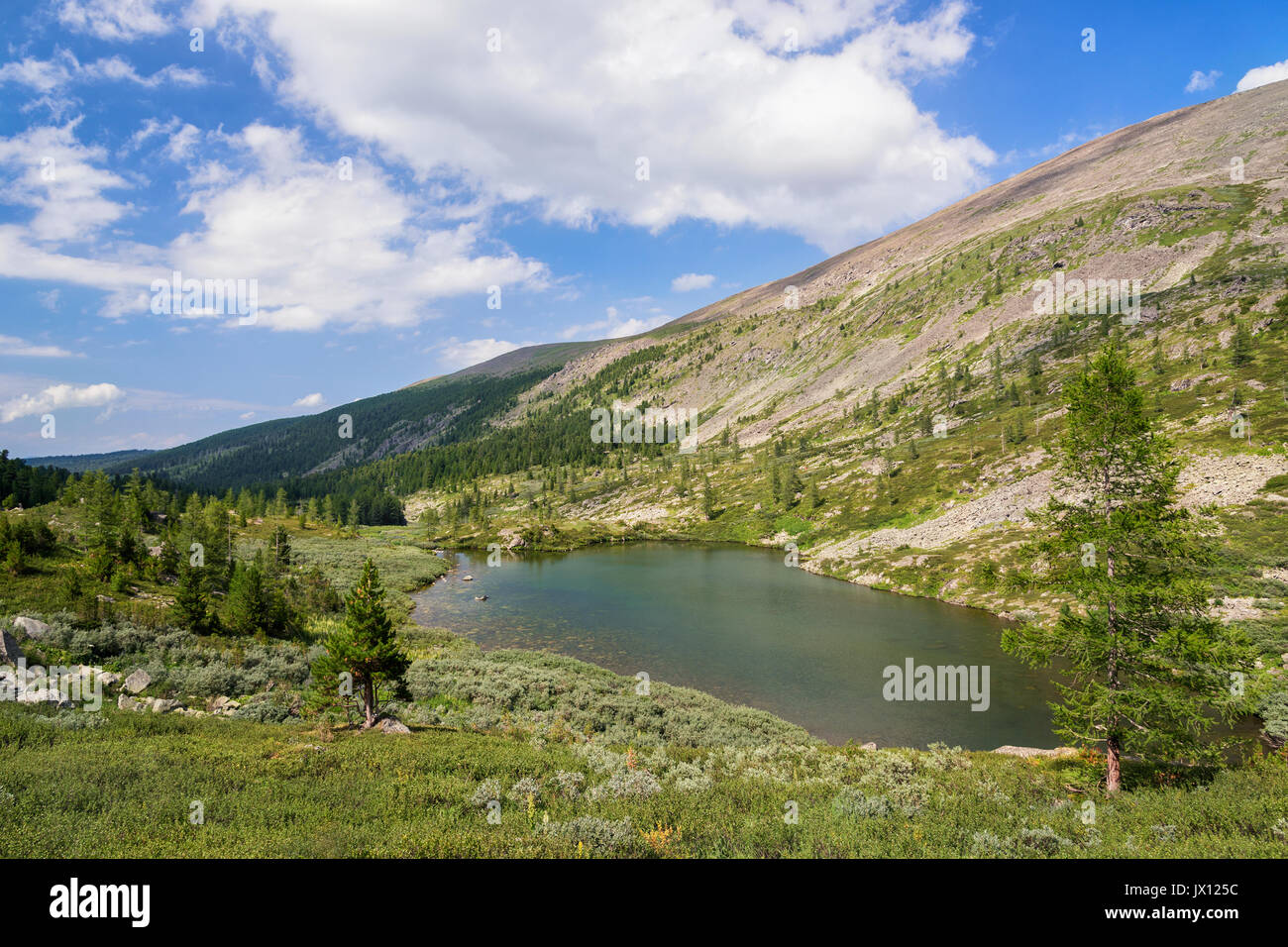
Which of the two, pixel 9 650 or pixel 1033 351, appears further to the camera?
pixel 1033 351

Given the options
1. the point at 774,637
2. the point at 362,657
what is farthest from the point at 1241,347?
the point at 362,657

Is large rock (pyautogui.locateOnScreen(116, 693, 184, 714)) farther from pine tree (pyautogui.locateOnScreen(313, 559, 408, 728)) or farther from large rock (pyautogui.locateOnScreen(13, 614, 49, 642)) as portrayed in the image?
large rock (pyautogui.locateOnScreen(13, 614, 49, 642))

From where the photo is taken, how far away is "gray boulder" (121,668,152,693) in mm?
22516

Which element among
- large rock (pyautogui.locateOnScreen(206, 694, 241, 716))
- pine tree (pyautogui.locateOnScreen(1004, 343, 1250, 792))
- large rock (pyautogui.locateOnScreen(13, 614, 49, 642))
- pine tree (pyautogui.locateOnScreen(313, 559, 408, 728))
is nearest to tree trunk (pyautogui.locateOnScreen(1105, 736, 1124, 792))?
pine tree (pyautogui.locateOnScreen(1004, 343, 1250, 792))

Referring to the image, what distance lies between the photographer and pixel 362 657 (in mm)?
22906

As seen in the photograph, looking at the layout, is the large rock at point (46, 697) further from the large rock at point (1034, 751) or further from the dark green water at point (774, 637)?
the large rock at point (1034, 751)

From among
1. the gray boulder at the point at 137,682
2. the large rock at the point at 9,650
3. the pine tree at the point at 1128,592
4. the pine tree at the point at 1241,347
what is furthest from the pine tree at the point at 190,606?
the pine tree at the point at 1241,347

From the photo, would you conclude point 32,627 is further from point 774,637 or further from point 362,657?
point 774,637

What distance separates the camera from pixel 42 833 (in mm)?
9180

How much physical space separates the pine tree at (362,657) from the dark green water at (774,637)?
68.0 feet

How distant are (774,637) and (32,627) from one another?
47.5m

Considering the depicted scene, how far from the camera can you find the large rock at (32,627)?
24.1 meters

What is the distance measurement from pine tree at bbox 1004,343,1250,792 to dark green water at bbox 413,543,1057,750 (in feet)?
46.8
